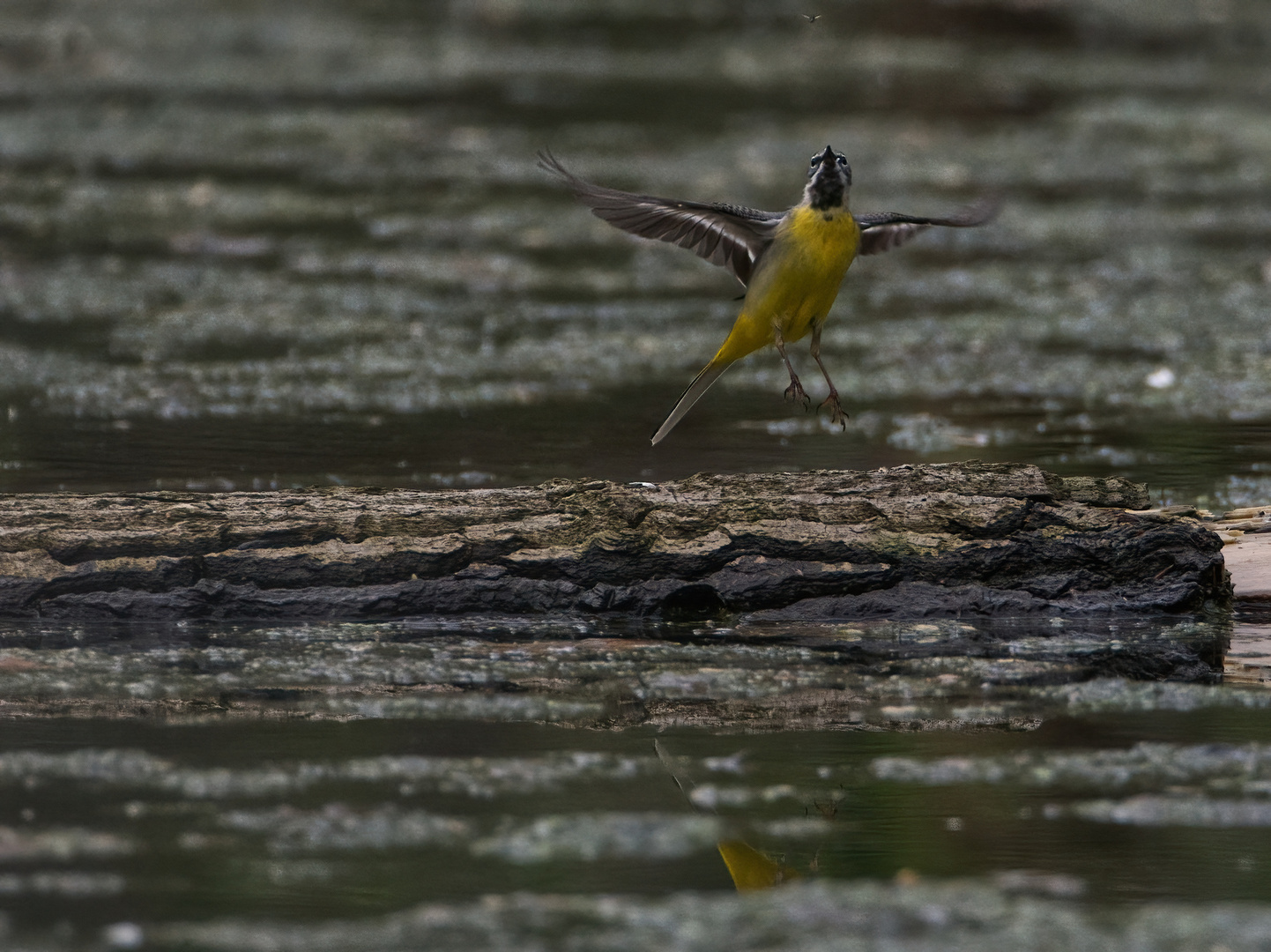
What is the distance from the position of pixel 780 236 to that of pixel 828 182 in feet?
0.82

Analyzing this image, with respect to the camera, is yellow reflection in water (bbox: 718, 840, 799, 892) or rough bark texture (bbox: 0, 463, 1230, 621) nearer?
yellow reflection in water (bbox: 718, 840, 799, 892)

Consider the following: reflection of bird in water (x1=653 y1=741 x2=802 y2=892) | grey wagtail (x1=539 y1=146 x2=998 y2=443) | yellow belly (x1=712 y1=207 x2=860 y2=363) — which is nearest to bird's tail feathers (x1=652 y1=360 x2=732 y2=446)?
grey wagtail (x1=539 y1=146 x2=998 y2=443)

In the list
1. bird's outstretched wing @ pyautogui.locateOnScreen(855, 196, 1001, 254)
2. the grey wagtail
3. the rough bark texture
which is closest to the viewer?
the rough bark texture

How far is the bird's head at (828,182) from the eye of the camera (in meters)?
6.06

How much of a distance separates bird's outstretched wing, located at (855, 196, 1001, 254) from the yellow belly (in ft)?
0.66

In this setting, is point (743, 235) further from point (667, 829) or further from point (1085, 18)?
point (1085, 18)

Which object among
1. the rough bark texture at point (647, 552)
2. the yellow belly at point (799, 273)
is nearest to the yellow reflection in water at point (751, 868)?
the rough bark texture at point (647, 552)

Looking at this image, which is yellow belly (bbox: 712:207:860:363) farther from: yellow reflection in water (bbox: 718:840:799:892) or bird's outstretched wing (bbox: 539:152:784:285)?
yellow reflection in water (bbox: 718:840:799:892)

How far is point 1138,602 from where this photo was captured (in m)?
5.65

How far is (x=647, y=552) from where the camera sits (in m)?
5.52

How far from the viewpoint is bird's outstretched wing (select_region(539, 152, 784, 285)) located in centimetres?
583

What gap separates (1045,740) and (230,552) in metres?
2.50

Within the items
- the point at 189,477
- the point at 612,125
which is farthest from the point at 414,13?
the point at 189,477

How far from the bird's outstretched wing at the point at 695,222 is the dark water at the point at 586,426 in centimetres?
137
